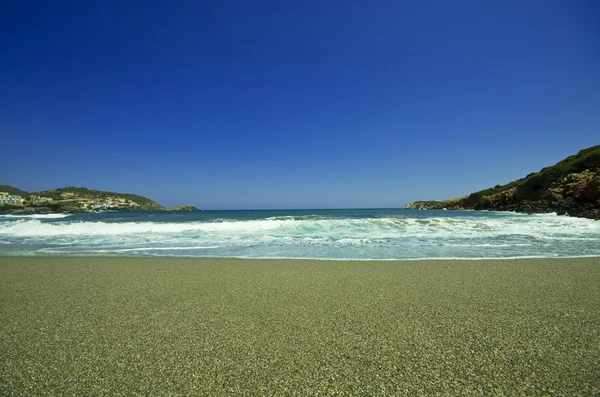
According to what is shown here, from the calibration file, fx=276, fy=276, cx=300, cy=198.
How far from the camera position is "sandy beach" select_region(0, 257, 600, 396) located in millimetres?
2027

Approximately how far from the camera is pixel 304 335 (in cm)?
277

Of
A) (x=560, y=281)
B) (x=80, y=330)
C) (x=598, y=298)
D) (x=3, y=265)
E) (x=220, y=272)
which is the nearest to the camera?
(x=80, y=330)

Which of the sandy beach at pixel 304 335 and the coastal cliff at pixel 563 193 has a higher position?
the coastal cliff at pixel 563 193

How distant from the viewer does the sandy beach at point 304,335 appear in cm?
203

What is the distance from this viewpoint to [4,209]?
176ft

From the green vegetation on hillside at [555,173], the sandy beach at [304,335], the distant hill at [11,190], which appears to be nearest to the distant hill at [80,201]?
the distant hill at [11,190]

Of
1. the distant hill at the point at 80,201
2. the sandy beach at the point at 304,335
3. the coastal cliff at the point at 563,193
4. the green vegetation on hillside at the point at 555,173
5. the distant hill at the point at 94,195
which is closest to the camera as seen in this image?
the sandy beach at the point at 304,335

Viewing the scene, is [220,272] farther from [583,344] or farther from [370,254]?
[583,344]

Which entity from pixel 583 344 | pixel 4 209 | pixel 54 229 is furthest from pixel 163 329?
pixel 4 209

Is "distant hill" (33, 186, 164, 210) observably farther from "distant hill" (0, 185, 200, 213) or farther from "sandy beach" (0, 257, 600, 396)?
"sandy beach" (0, 257, 600, 396)

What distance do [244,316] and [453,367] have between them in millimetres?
2193

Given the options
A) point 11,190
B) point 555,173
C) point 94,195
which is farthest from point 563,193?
point 11,190

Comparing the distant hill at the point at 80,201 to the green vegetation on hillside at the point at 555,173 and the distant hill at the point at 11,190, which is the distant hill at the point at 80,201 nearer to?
the distant hill at the point at 11,190

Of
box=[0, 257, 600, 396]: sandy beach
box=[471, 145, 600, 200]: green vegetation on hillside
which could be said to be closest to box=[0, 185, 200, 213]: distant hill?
box=[0, 257, 600, 396]: sandy beach
